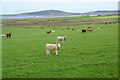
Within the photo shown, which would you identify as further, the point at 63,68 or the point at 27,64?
the point at 27,64

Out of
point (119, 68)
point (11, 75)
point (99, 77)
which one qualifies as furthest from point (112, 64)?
point (11, 75)

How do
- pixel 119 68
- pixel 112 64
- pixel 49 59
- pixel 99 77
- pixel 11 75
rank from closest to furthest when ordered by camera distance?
pixel 99 77
pixel 11 75
pixel 119 68
pixel 112 64
pixel 49 59

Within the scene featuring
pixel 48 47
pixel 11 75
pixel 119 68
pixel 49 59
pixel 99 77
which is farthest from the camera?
pixel 48 47

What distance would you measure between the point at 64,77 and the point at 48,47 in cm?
618

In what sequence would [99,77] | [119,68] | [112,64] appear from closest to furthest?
[99,77]
[119,68]
[112,64]

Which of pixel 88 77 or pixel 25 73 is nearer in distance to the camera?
pixel 88 77

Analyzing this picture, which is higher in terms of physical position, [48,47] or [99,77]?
[48,47]

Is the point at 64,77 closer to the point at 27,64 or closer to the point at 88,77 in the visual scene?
the point at 88,77

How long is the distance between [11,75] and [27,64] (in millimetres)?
2539

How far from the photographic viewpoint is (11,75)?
11.2m

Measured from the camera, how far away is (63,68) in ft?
40.0

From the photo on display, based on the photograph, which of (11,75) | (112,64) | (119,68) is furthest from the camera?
(112,64)

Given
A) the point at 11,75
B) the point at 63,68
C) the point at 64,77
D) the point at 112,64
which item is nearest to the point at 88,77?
the point at 64,77

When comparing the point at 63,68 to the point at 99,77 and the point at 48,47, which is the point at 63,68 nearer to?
the point at 99,77
